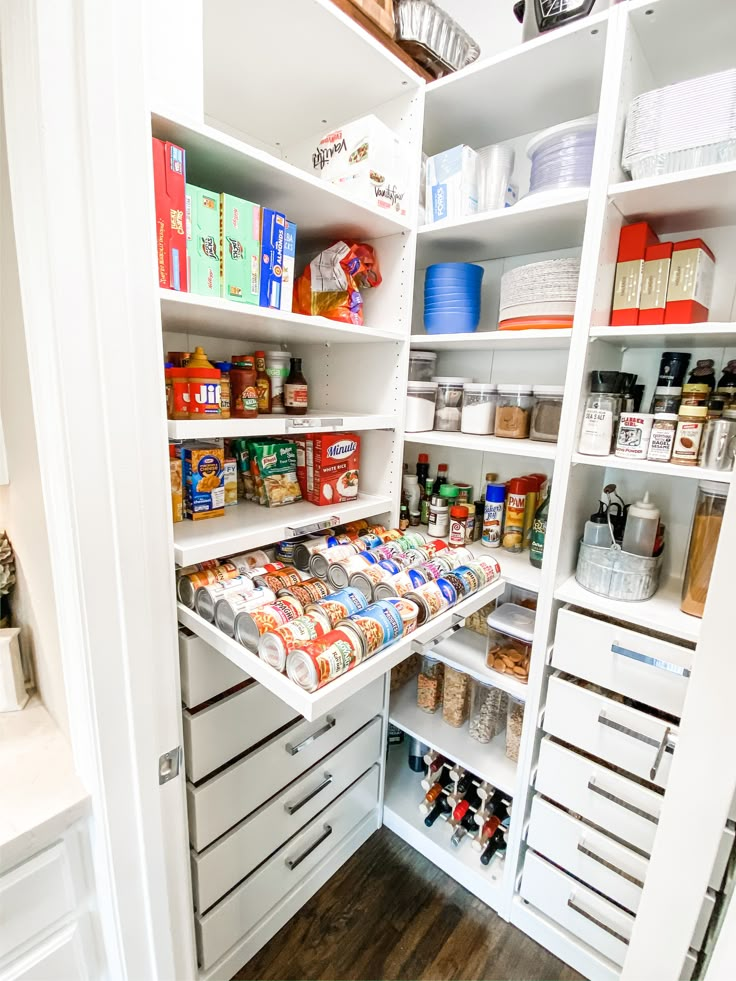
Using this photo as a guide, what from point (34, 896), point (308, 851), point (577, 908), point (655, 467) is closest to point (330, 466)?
point (655, 467)

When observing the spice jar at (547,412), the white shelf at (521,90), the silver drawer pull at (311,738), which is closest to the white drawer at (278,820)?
the silver drawer pull at (311,738)

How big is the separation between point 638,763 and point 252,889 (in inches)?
40.3

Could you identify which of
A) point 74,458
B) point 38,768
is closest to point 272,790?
point 38,768

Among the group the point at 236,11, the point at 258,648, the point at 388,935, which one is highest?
the point at 236,11

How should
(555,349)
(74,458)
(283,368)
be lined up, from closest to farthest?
(74,458) → (283,368) → (555,349)

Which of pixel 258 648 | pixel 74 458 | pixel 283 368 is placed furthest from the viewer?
pixel 283 368

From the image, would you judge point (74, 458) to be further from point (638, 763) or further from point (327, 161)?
point (638, 763)

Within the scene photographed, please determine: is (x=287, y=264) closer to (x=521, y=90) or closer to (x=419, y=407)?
(x=419, y=407)

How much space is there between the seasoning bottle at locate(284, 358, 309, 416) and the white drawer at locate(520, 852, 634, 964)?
1.40m

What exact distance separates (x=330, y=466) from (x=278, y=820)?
950 mm

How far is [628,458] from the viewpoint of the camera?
1046 millimetres

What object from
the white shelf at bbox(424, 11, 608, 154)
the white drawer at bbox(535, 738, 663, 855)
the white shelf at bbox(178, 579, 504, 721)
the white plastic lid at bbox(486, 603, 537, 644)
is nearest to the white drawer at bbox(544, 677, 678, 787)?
the white drawer at bbox(535, 738, 663, 855)

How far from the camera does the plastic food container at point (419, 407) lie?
1.43m

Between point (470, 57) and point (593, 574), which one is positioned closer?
point (593, 574)
